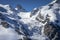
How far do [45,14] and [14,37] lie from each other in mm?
52215

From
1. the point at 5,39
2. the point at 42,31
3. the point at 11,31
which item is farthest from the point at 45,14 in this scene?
the point at 5,39

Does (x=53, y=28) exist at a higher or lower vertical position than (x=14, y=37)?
higher

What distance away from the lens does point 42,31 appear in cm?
13250

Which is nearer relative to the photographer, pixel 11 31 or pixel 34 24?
pixel 11 31

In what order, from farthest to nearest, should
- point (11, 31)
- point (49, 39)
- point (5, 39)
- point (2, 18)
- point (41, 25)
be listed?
point (41, 25)
point (2, 18)
point (49, 39)
point (11, 31)
point (5, 39)

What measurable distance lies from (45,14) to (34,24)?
40.3 ft

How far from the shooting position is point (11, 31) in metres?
110

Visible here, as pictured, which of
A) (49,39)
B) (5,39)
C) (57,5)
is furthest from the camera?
(57,5)

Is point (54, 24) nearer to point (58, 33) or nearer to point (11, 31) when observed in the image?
point (58, 33)

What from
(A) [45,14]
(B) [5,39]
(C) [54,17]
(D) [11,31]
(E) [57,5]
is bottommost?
(B) [5,39]

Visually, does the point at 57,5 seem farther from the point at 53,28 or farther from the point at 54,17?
the point at 53,28

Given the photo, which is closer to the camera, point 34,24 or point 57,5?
point 34,24

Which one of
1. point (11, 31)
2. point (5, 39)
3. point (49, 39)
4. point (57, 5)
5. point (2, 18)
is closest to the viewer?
point (5, 39)

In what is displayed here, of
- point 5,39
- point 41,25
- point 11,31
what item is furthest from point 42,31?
point 5,39
